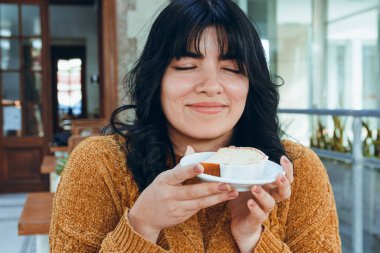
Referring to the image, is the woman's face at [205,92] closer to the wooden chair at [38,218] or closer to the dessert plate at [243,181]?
the dessert plate at [243,181]

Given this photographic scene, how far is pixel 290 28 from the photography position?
616 cm

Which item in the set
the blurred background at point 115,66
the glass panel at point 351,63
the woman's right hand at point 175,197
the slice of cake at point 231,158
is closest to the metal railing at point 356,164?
the blurred background at point 115,66

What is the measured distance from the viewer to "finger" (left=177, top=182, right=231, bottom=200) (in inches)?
31.0

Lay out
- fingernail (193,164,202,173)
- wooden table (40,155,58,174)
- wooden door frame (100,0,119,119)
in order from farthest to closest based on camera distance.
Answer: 1. wooden door frame (100,0,119,119)
2. wooden table (40,155,58,174)
3. fingernail (193,164,202,173)

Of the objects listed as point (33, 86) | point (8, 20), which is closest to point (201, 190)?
point (33, 86)

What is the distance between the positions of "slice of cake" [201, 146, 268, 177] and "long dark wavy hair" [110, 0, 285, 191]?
21cm

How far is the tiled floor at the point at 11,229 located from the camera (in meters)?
4.03

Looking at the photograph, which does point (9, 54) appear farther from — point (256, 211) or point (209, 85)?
point (256, 211)

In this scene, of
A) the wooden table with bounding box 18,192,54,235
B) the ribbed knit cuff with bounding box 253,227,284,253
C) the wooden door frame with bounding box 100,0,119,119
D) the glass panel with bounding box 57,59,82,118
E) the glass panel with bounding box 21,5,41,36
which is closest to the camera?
the ribbed knit cuff with bounding box 253,227,284,253

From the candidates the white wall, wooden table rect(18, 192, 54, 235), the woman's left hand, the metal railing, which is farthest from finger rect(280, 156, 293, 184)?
the white wall

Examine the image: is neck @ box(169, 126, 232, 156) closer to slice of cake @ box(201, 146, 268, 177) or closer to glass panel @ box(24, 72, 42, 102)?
slice of cake @ box(201, 146, 268, 177)

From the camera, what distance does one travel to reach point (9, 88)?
20.1 ft

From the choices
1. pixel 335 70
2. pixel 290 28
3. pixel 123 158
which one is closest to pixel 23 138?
pixel 290 28

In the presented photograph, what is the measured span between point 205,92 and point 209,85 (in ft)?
0.05
